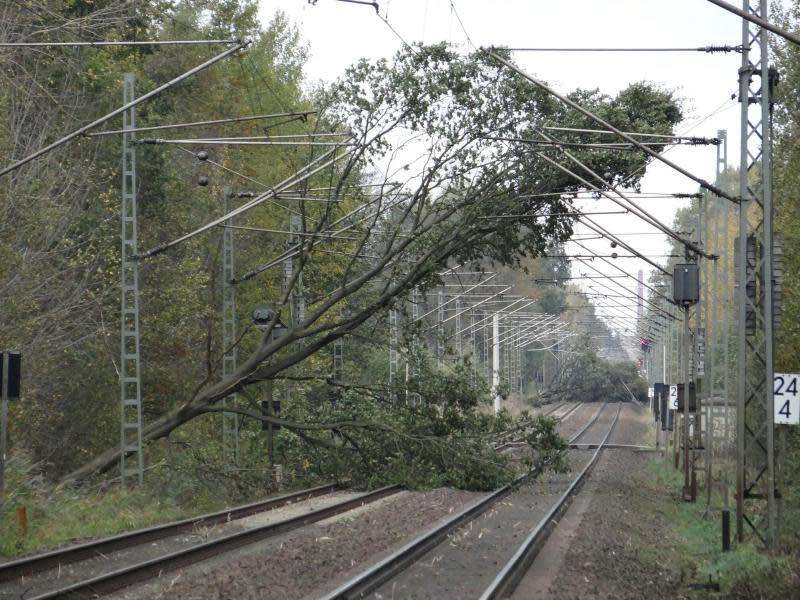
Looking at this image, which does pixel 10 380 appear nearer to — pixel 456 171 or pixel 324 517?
pixel 324 517

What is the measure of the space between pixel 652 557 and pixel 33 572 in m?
9.49

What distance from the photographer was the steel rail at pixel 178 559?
520 inches

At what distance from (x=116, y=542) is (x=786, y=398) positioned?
10.6 m

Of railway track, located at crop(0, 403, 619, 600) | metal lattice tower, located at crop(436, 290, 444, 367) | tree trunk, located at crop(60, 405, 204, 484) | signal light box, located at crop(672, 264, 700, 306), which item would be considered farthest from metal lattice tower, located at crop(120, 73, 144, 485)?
signal light box, located at crop(672, 264, 700, 306)

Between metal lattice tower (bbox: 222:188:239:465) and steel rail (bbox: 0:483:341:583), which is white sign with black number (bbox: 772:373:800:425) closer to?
steel rail (bbox: 0:483:341:583)

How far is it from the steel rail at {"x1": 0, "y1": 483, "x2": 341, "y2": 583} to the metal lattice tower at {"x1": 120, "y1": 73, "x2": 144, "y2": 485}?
2.74 m

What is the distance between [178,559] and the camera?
15859mm

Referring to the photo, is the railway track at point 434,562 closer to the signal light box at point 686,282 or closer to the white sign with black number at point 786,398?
the white sign with black number at point 786,398

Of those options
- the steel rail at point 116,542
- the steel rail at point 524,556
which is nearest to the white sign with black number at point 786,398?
the steel rail at point 524,556

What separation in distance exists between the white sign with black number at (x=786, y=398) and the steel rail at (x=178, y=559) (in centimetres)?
838

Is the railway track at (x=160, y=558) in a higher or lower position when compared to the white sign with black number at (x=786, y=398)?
lower

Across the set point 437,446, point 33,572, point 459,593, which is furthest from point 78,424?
point 459,593

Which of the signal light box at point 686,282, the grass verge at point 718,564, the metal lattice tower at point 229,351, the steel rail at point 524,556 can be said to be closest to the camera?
the steel rail at point 524,556

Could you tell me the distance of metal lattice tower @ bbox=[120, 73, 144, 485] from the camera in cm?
2333
